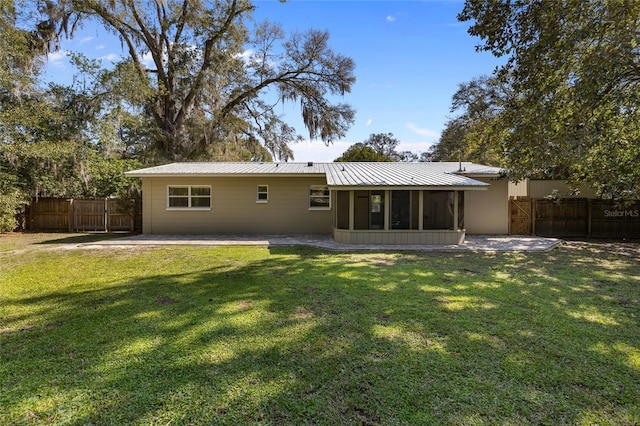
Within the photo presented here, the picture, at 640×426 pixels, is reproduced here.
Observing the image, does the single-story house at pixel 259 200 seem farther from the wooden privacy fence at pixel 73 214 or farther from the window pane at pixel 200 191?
the wooden privacy fence at pixel 73 214

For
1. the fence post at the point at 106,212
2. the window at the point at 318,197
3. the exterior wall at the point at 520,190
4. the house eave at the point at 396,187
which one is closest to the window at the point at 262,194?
the window at the point at 318,197

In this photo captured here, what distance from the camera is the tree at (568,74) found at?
5.71 metres

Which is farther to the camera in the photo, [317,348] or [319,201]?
[319,201]

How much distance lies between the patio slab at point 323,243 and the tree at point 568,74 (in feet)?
10.4

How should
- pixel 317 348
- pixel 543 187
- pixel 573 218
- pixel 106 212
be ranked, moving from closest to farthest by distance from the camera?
pixel 317 348, pixel 573 218, pixel 106 212, pixel 543 187

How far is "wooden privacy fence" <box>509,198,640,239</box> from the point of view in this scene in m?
13.1

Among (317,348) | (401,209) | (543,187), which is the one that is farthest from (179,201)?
(543,187)

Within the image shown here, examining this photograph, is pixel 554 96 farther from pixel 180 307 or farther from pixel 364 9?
pixel 180 307

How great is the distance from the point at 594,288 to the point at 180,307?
6864 mm

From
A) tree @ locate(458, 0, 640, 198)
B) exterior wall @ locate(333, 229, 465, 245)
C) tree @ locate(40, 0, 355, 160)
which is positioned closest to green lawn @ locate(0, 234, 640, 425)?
tree @ locate(458, 0, 640, 198)

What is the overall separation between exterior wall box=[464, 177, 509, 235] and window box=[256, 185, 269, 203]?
26.1 feet

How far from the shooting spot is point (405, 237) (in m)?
11.2

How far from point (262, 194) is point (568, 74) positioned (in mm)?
10225

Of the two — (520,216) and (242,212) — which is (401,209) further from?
(242,212)
